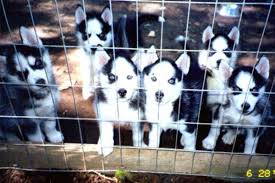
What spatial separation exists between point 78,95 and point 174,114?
1.83ft

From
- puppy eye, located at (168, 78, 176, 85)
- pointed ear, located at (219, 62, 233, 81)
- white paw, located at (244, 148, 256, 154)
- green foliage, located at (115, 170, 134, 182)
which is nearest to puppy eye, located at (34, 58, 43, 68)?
puppy eye, located at (168, 78, 176, 85)

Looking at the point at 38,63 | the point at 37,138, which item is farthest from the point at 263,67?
the point at 37,138

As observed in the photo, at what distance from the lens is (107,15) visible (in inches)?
69.9

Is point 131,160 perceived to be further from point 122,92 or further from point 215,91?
point 215,91

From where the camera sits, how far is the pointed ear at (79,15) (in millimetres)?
1750

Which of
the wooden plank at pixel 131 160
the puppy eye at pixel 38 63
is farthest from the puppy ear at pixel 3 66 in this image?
the wooden plank at pixel 131 160

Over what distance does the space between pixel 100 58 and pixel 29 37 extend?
1.24 ft

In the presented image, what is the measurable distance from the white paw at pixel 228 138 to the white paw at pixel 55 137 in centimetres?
100

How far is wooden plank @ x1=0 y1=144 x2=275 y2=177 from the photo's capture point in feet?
7.25

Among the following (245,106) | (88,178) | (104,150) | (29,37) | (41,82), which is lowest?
(88,178)

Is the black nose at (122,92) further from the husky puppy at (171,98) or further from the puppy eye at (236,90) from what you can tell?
the puppy eye at (236,90)

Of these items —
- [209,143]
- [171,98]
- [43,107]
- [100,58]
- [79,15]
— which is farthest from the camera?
[209,143]
